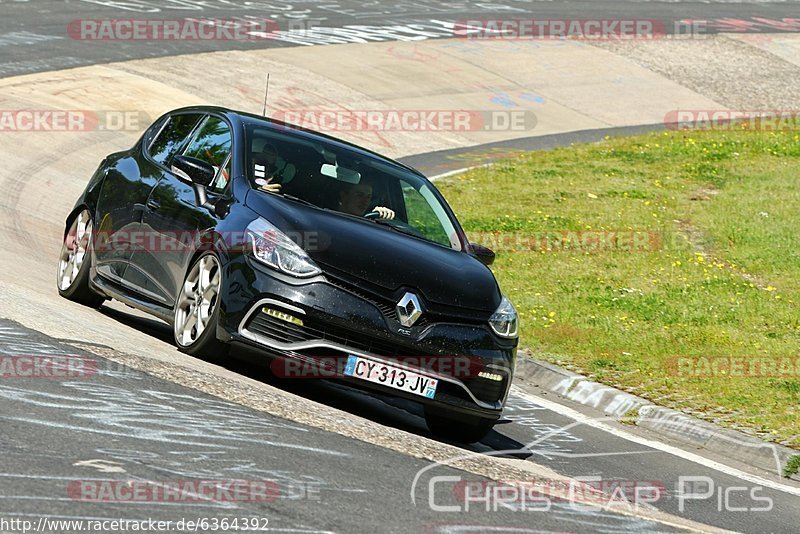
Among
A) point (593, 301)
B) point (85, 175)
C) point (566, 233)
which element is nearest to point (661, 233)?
point (566, 233)

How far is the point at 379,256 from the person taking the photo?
8.27 m

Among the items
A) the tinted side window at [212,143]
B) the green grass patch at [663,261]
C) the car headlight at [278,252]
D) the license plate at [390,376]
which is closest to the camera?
the license plate at [390,376]

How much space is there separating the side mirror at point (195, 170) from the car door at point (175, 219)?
2.3 inches

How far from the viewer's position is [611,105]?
2842 cm

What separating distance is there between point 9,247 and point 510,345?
19.8 feet

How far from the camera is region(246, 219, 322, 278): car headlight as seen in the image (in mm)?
8047

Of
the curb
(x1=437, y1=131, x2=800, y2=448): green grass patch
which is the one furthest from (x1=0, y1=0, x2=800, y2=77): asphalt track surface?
the curb

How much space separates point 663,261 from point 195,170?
796 cm

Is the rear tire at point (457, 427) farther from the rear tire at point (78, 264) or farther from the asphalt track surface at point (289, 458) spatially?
the rear tire at point (78, 264)

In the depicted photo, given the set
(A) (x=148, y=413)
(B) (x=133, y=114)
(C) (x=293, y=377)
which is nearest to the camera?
(A) (x=148, y=413)

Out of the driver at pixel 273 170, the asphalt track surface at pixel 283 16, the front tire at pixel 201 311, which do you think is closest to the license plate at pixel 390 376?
the front tire at pixel 201 311

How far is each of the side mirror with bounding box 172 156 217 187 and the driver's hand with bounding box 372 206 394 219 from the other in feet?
3.71

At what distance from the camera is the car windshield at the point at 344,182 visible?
9.11m

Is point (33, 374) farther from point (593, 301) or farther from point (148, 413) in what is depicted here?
point (593, 301)
